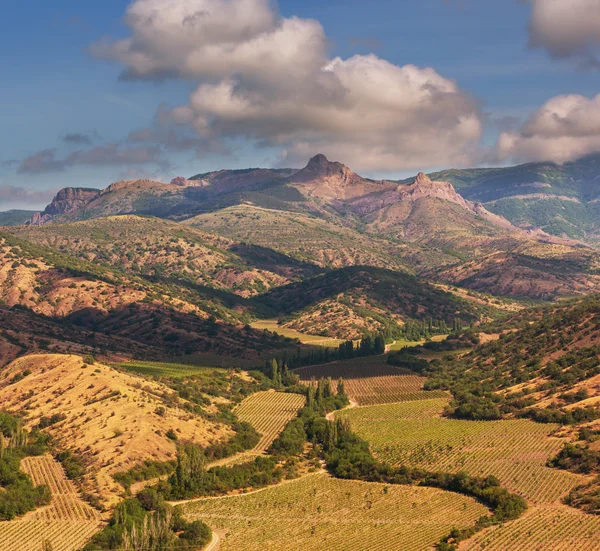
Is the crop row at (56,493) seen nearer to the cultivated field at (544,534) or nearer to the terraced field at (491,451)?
the cultivated field at (544,534)

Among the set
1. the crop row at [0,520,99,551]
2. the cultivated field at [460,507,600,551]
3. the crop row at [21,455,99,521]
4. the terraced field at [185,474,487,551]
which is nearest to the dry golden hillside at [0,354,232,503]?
the crop row at [21,455,99,521]

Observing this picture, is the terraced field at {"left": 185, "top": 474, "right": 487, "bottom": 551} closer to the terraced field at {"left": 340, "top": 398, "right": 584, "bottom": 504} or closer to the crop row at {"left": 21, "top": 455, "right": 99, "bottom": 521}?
the terraced field at {"left": 340, "top": 398, "right": 584, "bottom": 504}

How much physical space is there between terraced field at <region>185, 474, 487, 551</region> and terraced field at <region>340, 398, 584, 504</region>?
14904 mm

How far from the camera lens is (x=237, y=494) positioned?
151750mm

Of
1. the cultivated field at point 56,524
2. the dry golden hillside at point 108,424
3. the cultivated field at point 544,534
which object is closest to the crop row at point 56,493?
the cultivated field at point 56,524

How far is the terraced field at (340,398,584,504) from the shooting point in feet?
489

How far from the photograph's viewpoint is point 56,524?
5143 inches

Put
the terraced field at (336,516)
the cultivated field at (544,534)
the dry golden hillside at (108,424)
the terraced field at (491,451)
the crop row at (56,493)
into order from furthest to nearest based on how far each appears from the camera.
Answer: the dry golden hillside at (108,424)
the terraced field at (491,451)
the crop row at (56,493)
the terraced field at (336,516)
the cultivated field at (544,534)

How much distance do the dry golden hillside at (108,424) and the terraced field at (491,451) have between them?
4350cm

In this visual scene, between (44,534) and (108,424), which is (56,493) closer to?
(44,534)

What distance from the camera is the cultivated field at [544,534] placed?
117000 mm

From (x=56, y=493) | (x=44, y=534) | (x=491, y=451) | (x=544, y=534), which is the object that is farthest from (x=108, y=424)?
(x=544, y=534)

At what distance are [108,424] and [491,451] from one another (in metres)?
88.1

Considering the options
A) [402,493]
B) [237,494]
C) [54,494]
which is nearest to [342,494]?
[402,493]
